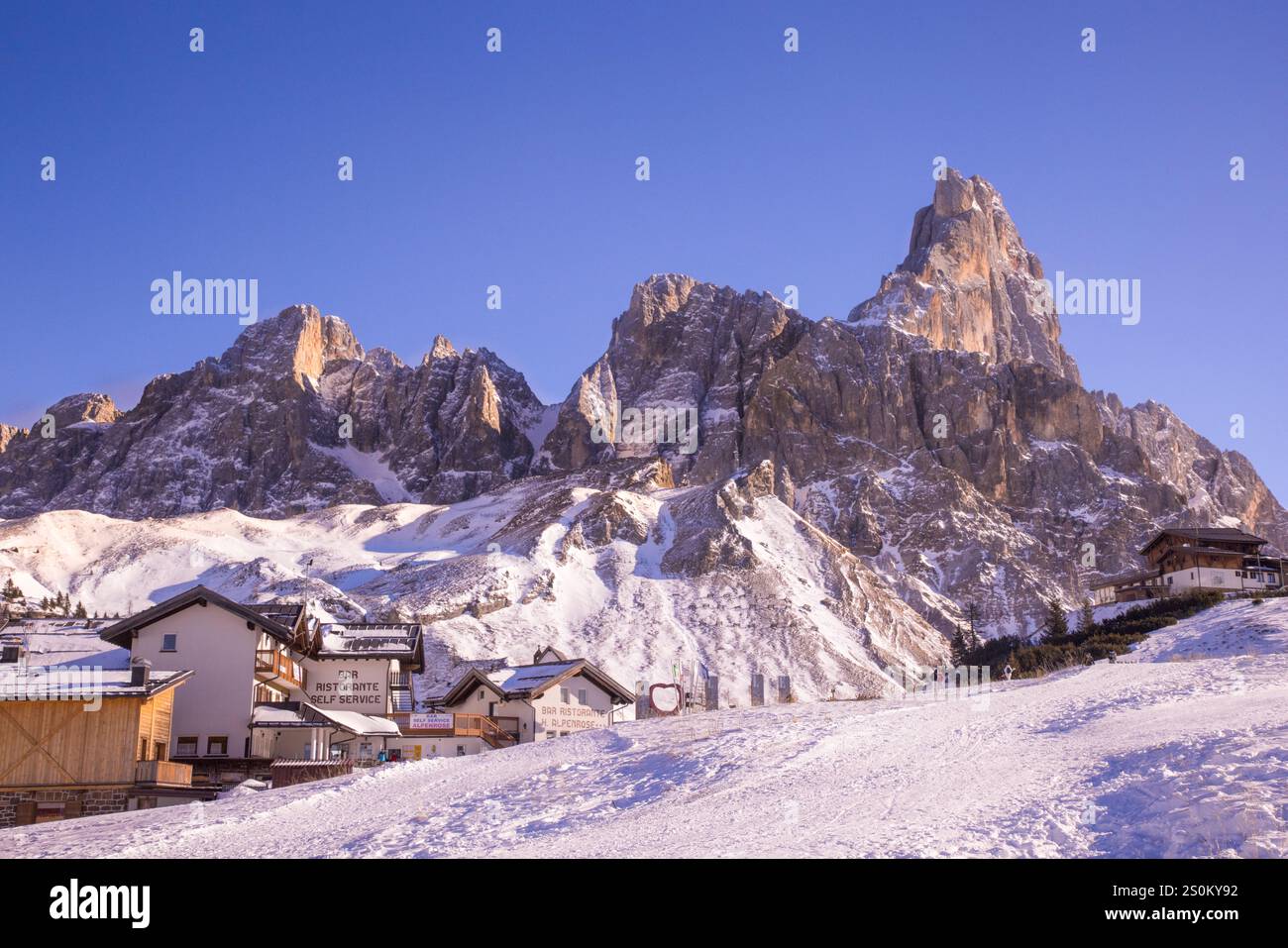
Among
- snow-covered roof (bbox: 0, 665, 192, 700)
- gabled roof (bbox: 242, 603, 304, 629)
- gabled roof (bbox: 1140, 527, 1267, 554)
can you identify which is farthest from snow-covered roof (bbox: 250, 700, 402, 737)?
gabled roof (bbox: 1140, 527, 1267, 554)

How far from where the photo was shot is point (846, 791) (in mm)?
17516

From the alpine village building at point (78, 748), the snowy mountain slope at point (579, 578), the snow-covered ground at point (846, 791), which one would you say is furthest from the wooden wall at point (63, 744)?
the snowy mountain slope at point (579, 578)

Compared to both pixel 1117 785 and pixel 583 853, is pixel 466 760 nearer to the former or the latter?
pixel 583 853

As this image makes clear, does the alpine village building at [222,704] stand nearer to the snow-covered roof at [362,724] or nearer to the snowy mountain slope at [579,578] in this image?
the snow-covered roof at [362,724]

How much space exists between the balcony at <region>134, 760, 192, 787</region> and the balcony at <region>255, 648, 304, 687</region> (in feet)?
29.5

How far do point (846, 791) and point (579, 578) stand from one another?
287ft

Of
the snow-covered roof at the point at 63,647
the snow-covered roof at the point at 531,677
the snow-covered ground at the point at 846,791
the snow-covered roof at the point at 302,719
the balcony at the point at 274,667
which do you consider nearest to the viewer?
the snow-covered ground at the point at 846,791

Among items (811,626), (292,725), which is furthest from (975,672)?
(811,626)

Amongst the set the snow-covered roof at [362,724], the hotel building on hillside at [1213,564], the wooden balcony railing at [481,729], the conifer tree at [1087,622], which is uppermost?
the hotel building on hillside at [1213,564]

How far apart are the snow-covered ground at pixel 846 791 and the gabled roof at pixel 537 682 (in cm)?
2543

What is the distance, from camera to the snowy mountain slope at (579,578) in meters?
89.4

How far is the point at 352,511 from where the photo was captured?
6004 inches

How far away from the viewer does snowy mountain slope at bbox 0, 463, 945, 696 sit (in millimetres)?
89375

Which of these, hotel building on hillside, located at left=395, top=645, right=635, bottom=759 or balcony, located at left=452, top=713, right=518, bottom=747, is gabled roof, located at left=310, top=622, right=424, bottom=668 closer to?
hotel building on hillside, located at left=395, top=645, right=635, bottom=759
